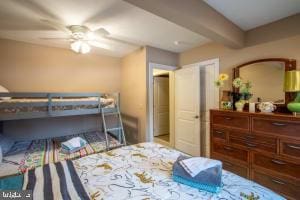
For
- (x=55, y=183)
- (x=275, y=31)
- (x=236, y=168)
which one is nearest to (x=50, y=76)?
(x=55, y=183)

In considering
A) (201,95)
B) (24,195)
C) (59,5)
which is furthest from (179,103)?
(24,195)

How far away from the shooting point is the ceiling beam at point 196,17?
1.38 m

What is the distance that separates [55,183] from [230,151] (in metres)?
2.10

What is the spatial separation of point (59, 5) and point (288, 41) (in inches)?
112

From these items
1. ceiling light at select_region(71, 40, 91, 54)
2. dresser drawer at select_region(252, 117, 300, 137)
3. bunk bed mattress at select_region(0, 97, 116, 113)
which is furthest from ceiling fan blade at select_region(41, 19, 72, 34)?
dresser drawer at select_region(252, 117, 300, 137)

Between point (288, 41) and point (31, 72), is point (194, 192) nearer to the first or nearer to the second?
point (288, 41)

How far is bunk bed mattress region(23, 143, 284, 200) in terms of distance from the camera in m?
1.00

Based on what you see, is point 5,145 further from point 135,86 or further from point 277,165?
point 277,165

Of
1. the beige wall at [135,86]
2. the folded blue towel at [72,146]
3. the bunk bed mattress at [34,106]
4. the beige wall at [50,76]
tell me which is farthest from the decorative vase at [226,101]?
the beige wall at [50,76]

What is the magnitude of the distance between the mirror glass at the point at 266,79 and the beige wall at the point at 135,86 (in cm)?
182

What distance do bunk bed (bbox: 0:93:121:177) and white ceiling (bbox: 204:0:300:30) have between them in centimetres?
228

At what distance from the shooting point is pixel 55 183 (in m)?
1.13

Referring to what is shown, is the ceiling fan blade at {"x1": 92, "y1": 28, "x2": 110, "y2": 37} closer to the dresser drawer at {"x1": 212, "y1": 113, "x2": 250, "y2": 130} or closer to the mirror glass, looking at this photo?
the dresser drawer at {"x1": 212, "y1": 113, "x2": 250, "y2": 130}

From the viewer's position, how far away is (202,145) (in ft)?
10.3
